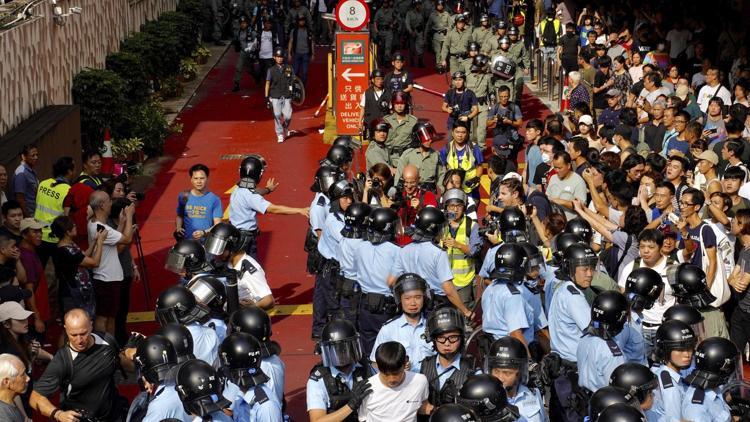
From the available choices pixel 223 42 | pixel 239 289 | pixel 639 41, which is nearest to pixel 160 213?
pixel 239 289

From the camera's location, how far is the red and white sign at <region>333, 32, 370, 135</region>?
21.8m

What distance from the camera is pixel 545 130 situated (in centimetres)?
1644

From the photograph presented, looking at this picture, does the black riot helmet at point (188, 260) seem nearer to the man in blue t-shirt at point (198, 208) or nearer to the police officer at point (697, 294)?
the man in blue t-shirt at point (198, 208)

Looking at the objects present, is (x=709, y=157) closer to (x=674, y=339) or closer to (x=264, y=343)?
(x=674, y=339)

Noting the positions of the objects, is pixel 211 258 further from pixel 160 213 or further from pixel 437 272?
pixel 160 213

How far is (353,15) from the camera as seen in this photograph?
2191 centimetres

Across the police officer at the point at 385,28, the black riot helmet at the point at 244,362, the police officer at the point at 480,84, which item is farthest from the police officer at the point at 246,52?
the black riot helmet at the point at 244,362

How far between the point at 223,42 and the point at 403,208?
23374 millimetres

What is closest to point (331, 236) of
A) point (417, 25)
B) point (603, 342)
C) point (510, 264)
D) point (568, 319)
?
point (510, 264)

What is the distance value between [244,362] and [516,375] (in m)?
1.83

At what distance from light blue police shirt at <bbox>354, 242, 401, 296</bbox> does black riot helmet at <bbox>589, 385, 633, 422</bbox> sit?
3.51 metres

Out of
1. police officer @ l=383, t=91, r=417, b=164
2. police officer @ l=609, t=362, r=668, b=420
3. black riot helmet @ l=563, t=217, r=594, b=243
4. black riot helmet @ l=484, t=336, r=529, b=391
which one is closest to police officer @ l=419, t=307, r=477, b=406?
black riot helmet @ l=484, t=336, r=529, b=391

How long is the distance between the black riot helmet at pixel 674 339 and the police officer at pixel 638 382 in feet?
1.87

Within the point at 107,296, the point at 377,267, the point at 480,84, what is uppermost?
the point at 377,267
